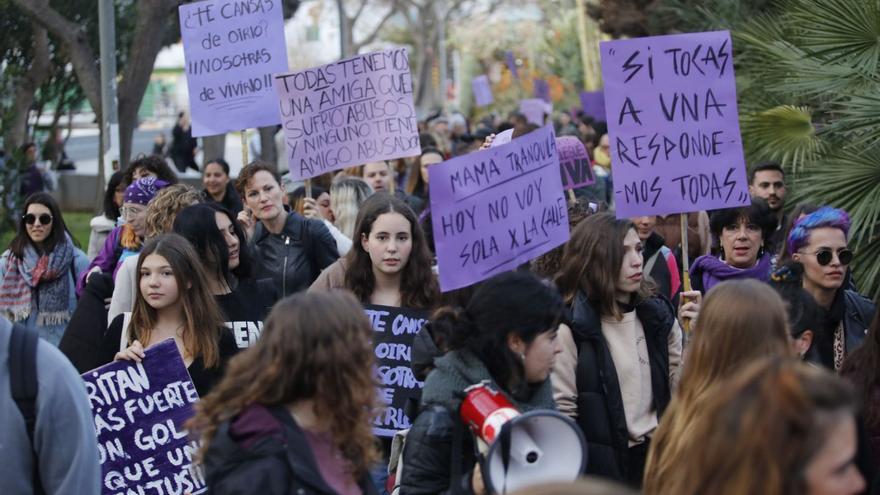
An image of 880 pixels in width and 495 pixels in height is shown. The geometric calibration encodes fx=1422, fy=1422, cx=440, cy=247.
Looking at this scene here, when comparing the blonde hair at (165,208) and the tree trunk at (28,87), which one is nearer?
the blonde hair at (165,208)

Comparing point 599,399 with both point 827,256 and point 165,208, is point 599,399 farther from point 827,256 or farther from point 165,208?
point 165,208

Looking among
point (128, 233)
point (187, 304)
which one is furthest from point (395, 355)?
point (128, 233)

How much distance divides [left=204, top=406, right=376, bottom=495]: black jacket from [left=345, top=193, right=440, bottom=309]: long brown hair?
9.09ft

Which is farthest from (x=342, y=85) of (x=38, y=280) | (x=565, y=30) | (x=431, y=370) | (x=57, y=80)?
(x=565, y=30)

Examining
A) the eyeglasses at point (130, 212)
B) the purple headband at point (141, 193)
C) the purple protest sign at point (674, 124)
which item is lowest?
the eyeglasses at point (130, 212)

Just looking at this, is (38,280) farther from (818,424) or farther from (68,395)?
(818,424)

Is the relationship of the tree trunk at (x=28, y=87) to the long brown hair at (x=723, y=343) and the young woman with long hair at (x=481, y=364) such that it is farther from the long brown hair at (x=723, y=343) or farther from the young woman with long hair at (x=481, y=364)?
the long brown hair at (x=723, y=343)

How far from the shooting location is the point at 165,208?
23.7ft

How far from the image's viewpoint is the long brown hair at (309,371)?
11.1 feet

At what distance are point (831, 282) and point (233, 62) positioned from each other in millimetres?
4837

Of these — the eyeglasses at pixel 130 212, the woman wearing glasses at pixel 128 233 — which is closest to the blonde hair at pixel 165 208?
the woman wearing glasses at pixel 128 233

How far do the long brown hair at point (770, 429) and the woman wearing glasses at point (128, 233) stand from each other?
5.30 m

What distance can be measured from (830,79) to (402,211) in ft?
14.0

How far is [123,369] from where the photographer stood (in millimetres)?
5262
